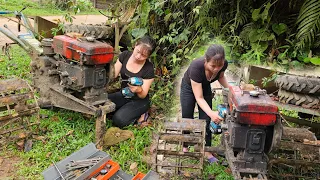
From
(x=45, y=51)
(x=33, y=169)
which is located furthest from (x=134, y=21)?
(x=33, y=169)

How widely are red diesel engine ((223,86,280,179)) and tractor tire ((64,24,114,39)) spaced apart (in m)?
2.78

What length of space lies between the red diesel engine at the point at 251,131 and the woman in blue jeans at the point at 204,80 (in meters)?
0.63

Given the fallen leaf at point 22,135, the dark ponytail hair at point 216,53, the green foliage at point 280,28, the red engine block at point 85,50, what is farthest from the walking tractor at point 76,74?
the green foliage at point 280,28

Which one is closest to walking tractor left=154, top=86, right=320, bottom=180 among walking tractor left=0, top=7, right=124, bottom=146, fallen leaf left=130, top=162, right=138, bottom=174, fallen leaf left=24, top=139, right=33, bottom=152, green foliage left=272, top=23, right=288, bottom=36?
fallen leaf left=130, top=162, right=138, bottom=174

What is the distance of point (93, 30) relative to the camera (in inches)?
193

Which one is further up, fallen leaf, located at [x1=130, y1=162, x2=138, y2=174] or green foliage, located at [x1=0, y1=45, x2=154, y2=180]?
green foliage, located at [x1=0, y1=45, x2=154, y2=180]

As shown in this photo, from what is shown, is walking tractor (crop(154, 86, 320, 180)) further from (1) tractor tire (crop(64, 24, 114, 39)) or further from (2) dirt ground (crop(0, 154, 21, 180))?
(1) tractor tire (crop(64, 24, 114, 39))

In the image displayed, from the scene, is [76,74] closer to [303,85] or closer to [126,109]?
[126,109]

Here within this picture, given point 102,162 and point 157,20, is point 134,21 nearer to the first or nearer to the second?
point 157,20

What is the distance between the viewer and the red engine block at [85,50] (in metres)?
3.50

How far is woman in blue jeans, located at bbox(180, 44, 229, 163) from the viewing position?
3082mm

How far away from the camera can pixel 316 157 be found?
2986 mm

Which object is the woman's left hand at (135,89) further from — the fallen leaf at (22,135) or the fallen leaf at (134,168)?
the fallen leaf at (22,135)

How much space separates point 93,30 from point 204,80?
2.12 metres
